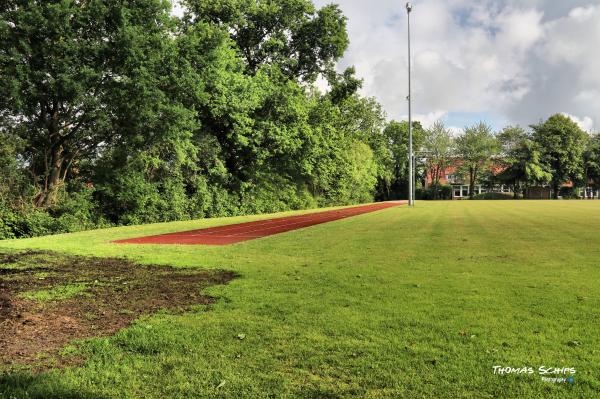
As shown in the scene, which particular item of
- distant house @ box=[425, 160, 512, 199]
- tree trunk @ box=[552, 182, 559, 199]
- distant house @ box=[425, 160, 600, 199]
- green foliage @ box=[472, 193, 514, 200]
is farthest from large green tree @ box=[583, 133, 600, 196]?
distant house @ box=[425, 160, 512, 199]

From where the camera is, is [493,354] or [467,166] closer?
[493,354]

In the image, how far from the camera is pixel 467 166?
8331 centimetres

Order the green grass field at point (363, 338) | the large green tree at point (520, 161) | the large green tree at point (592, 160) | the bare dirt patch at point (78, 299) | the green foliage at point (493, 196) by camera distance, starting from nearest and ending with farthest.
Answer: the green grass field at point (363, 338)
the bare dirt patch at point (78, 299)
the large green tree at point (520, 161)
the large green tree at point (592, 160)
the green foliage at point (493, 196)

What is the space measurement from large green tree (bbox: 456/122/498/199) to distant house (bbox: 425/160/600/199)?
1811 millimetres

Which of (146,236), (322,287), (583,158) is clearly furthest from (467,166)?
(322,287)

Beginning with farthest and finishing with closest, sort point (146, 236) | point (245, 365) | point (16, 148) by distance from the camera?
point (16, 148) → point (146, 236) → point (245, 365)

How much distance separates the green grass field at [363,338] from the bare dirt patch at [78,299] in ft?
1.27

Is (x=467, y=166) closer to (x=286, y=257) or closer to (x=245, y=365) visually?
(x=286, y=257)

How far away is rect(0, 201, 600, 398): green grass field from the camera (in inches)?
141

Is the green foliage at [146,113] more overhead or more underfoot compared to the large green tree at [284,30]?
more underfoot

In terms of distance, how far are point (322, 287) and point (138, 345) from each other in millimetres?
3298

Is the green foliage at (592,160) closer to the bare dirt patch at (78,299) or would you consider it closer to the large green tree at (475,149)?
the large green tree at (475,149)

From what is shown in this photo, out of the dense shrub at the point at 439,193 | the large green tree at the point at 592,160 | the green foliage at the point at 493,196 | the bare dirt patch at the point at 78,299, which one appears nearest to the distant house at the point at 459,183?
the green foliage at the point at 493,196

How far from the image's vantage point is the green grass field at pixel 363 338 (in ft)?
11.8
